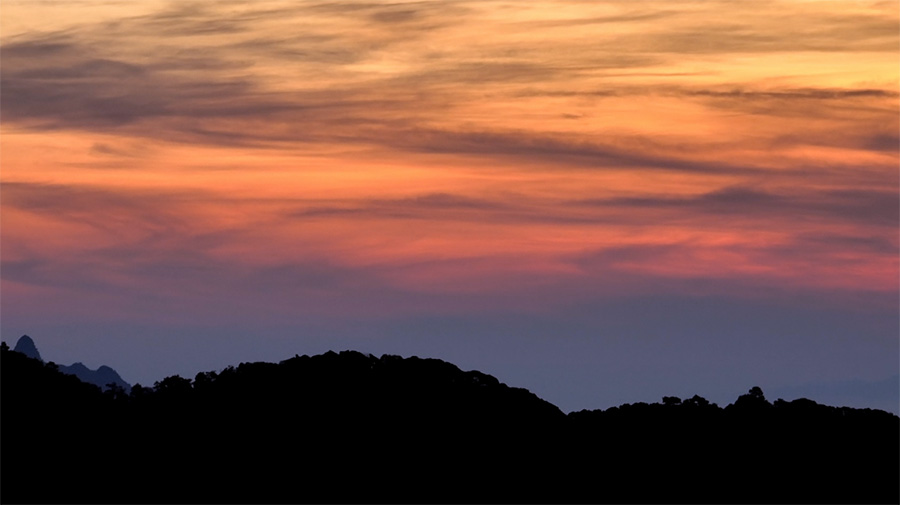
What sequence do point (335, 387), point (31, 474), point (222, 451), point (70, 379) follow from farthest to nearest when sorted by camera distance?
point (335, 387) < point (70, 379) < point (222, 451) < point (31, 474)

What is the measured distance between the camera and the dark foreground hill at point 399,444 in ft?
264

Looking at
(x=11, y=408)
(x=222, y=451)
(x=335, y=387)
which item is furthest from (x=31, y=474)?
(x=335, y=387)

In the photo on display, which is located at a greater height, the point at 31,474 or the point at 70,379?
the point at 70,379

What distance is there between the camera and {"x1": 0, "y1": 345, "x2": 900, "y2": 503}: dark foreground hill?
264ft

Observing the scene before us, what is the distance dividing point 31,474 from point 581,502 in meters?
31.0

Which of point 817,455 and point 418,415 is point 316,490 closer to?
point 418,415

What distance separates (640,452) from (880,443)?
14885 mm

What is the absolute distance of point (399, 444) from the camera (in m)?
91.8

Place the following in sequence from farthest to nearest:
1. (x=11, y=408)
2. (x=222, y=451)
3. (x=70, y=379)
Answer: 1. (x=70, y=379)
2. (x=222, y=451)
3. (x=11, y=408)

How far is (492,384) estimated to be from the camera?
10569cm

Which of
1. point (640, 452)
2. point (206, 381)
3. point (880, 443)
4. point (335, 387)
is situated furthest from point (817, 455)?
point (206, 381)

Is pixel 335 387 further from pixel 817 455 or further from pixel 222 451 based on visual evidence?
pixel 817 455

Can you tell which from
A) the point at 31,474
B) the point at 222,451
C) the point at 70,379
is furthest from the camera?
the point at 70,379

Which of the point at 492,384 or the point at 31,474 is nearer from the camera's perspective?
the point at 31,474
